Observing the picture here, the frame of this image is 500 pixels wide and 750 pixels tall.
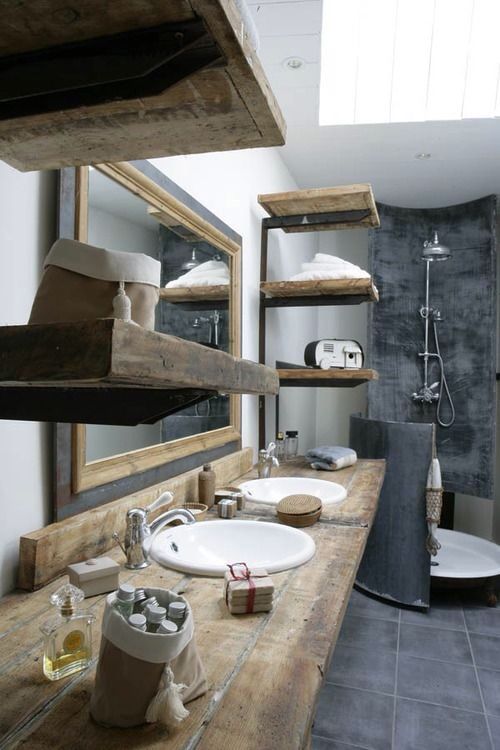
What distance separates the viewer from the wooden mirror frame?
1.23 metres

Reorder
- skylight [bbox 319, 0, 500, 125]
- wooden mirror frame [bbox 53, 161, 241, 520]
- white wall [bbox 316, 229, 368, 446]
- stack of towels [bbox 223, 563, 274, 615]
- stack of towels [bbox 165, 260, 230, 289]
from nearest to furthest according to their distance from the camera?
1. stack of towels [bbox 223, 563, 274, 615]
2. wooden mirror frame [bbox 53, 161, 241, 520]
3. stack of towels [bbox 165, 260, 230, 289]
4. skylight [bbox 319, 0, 500, 125]
5. white wall [bbox 316, 229, 368, 446]

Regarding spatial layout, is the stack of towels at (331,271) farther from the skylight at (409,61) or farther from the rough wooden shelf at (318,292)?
the skylight at (409,61)

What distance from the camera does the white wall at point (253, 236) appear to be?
207 centimetres

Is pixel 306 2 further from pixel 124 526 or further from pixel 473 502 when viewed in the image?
pixel 473 502

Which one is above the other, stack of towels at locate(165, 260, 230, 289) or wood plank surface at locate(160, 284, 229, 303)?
stack of towels at locate(165, 260, 230, 289)

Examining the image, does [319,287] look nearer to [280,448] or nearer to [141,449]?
[280,448]

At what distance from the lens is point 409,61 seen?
277 cm

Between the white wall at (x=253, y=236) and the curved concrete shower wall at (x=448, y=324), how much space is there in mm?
624

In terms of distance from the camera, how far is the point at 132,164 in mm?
1497

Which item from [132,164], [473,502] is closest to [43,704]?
[132,164]

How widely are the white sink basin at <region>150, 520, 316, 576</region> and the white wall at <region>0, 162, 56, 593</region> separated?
320 millimetres

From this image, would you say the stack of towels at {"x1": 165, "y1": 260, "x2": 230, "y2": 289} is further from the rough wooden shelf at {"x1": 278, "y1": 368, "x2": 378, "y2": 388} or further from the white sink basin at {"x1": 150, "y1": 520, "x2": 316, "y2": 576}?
the white sink basin at {"x1": 150, "y1": 520, "x2": 316, "y2": 576}

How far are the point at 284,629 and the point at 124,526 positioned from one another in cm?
58

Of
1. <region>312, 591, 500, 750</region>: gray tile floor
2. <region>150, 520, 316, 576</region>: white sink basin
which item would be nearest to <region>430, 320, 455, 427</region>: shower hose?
<region>312, 591, 500, 750</region>: gray tile floor
